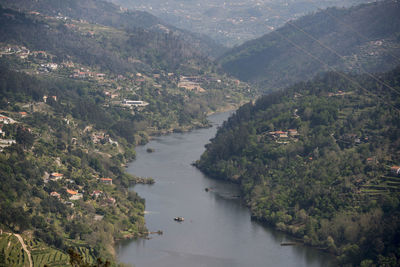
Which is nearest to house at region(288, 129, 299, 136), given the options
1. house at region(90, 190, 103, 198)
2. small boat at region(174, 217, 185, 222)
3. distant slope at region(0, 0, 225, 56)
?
small boat at region(174, 217, 185, 222)

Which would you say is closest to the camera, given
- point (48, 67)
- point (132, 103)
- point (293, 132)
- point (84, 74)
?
point (293, 132)

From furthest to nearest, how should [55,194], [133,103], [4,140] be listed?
[133,103] → [4,140] → [55,194]

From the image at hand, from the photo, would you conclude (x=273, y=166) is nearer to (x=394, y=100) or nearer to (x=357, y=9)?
(x=394, y=100)

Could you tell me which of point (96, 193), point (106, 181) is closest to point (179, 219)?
point (96, 193)

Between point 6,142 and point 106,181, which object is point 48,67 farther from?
point 6,142

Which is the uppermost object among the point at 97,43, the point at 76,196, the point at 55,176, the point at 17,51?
the point at 97,43
